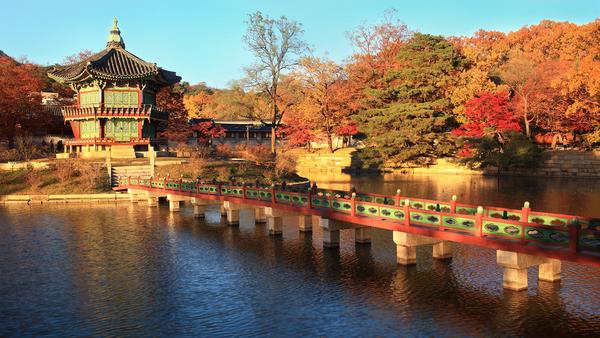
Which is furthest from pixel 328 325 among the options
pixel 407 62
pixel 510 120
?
pixel 407 62

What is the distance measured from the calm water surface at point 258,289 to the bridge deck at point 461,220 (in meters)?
1.80

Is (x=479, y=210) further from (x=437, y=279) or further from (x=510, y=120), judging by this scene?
(x=510, y=120)

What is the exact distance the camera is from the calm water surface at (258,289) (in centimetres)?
1440

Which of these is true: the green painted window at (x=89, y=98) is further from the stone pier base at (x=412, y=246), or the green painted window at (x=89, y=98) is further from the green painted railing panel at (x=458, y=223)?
the green painted railing panel at (x=458, y=223)

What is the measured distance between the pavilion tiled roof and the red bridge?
31820 millimetres

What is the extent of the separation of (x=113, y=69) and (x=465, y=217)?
4967 centimetres

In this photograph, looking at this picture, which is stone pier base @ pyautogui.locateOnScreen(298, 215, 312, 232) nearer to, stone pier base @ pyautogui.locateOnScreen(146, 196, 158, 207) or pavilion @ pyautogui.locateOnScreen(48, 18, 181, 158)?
stone pier base @ pyautogui.locateOnScreen(146, 196, 158, 207)

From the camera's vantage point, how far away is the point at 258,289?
1788 centimetres

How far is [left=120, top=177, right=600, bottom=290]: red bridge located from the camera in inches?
576

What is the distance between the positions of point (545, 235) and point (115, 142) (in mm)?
51257

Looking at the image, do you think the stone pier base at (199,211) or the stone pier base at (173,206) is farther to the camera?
the stone pier base at (173,206)

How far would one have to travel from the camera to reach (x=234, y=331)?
14070mm

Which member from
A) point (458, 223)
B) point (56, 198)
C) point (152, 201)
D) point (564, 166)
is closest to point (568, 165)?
point (564, 166)

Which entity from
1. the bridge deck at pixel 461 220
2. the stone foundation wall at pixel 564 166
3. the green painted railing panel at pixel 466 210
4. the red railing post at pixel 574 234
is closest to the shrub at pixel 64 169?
the bridge deck at pixel 461 220
